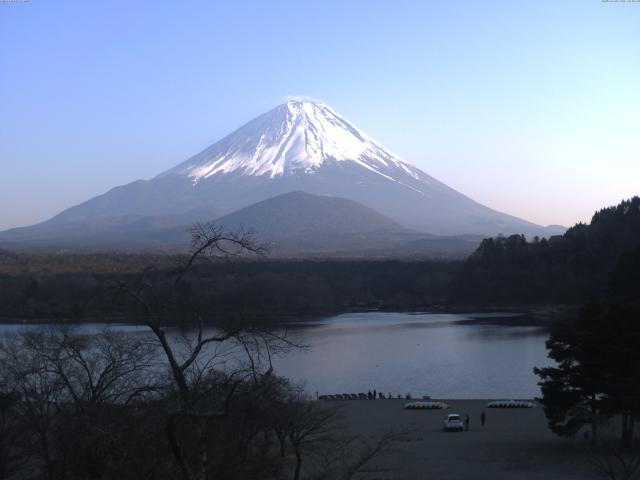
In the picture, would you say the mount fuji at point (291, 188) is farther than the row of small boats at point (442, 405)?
Yes

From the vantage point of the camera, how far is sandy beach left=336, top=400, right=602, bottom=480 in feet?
28.6

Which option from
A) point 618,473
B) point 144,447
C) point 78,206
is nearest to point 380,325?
point 618,473

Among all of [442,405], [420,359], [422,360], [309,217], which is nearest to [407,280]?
[420,359]

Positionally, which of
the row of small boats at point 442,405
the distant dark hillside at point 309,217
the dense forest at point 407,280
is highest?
the distant dark hillside at point 309,217

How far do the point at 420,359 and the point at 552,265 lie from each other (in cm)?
1803

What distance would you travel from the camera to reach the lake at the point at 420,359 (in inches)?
625

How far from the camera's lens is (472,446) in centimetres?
1035

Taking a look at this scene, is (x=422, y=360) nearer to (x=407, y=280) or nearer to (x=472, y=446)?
(x=472, y=446)

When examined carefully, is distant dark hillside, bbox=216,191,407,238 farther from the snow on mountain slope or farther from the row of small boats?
the row of small boats

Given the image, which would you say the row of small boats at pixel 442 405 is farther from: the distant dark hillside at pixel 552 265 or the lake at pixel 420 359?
the distant dark hillside at pixel 552 265

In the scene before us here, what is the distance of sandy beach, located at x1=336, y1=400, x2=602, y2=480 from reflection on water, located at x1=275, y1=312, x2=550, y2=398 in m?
2.11

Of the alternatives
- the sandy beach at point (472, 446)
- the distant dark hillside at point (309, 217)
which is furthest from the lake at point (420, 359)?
the distant dark hillside at point (309, 217)

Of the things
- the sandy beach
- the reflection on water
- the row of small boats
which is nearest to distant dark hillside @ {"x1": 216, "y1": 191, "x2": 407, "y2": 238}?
the reflection on water

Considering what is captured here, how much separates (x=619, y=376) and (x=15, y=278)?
3148 centimetres
